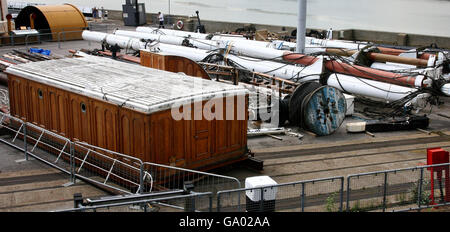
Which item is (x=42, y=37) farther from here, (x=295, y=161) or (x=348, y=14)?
(x=348, y=14)

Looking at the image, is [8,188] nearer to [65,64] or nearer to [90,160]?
[90,160]

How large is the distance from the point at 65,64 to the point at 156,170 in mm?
6442

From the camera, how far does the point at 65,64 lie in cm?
1700

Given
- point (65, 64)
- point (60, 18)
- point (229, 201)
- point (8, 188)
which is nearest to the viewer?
point (229, 201)

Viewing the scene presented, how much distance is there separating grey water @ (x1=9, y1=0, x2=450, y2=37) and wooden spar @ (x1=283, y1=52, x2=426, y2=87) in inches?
2025

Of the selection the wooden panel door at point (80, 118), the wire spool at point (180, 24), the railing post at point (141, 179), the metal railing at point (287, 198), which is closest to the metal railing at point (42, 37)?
the wire spool at point (180, 24)

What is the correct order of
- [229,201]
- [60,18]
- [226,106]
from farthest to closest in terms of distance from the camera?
[60,18] < [226,106] < [229,201]

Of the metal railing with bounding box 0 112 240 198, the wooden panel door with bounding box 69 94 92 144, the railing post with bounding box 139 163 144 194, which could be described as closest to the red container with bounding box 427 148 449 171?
the metal railing with bounding box 0 112 240 198

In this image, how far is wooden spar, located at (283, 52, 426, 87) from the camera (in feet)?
71.3

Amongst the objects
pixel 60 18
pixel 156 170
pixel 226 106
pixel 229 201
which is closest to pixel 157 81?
pixel 226 106

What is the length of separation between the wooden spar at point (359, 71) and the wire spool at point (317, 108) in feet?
15.4

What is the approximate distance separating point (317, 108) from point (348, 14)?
83.9 m
